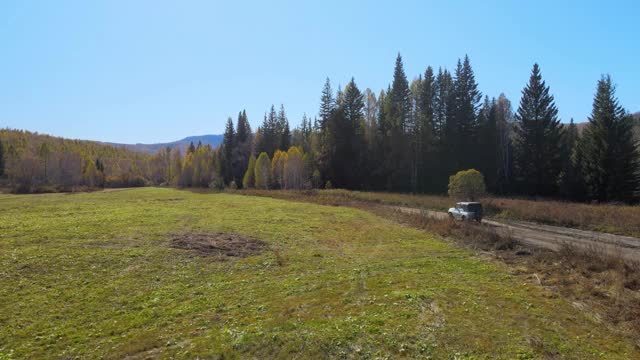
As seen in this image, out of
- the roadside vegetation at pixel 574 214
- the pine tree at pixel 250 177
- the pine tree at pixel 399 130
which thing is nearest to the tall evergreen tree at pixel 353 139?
the pine tree at pixel 399 130

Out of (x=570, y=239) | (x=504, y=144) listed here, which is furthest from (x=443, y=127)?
(x=570, y=239)

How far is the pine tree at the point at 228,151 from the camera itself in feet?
389

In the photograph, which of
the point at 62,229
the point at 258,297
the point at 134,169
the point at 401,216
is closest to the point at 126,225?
the point at 62,229

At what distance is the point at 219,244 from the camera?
2253 cm

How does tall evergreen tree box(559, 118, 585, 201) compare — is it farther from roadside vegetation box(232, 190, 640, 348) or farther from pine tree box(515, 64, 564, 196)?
roadside vegetation box(232, 190, 640, 348)

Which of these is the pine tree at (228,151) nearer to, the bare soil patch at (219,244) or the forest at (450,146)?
the forest at (450,146)

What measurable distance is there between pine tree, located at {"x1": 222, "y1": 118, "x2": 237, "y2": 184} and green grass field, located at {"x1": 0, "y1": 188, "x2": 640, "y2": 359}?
318 ft

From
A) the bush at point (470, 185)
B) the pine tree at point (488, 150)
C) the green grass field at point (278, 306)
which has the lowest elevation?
the green grass field at point (278, 306)

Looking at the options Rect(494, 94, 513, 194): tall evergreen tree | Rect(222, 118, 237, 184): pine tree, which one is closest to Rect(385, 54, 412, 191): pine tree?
Rect(494, 94, 513, 194): tall evergreen tree

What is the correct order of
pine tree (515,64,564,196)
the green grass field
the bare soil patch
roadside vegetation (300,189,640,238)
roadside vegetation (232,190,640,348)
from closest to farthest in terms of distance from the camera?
the green grass field → roadside vegetation (232,190,640,348) → the bare soil patch → roadside vegetation (300,189,640,238) → pine tree (515,64,564,196)

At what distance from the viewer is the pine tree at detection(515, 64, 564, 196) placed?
6819cm

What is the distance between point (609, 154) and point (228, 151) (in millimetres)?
95379

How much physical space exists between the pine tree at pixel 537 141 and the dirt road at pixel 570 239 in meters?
42.8

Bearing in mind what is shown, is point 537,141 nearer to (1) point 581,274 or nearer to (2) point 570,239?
(2) point 570,239
